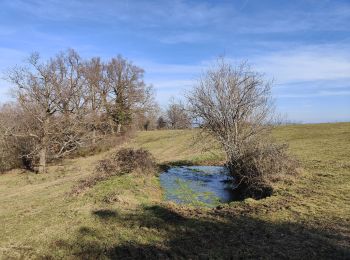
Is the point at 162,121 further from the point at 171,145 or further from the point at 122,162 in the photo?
the point at 122,162

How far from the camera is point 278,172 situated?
15039 mm

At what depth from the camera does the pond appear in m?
15.0

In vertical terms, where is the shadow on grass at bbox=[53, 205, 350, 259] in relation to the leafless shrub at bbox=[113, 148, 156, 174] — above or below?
below

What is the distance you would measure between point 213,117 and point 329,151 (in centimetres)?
918

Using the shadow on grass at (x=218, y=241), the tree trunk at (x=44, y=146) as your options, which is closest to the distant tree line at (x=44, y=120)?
the tree trunk at (x=44, y=146)

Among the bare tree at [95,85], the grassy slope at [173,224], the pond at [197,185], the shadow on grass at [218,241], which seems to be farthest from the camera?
the bare tree at [95,85]

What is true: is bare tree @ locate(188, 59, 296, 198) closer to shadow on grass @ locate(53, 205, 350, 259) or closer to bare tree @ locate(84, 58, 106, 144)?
shadow on grass @ locate(53, 205, 350, 259)

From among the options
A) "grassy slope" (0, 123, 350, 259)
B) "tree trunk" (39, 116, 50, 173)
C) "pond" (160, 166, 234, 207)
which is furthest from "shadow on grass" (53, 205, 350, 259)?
"tree trunk" (39, 116, 50, 173)

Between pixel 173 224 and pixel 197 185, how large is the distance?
331 inches

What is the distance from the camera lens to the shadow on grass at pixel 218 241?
24.8 ft

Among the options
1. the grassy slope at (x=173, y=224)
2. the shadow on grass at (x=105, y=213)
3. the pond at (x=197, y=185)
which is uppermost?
the shadow on grass at (x=105, y=213)

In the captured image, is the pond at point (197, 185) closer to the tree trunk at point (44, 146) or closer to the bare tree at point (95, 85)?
the tree trunk at point (44, 146)

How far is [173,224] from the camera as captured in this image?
388 inches

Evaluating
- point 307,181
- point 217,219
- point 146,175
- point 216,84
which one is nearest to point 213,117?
point 216,84
